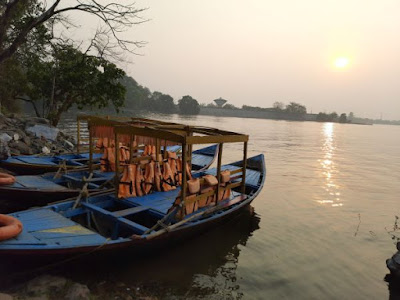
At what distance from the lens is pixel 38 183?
9.82 meters

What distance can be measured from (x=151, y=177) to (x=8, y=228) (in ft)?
13.9

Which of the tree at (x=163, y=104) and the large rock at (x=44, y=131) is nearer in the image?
the large rock at (x=44, y=131)

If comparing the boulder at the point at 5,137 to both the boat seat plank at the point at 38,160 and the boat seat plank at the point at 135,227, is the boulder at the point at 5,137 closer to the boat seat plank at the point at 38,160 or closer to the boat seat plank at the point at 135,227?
the boat seat plank at the point at 38,160

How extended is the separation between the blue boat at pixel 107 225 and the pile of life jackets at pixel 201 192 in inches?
6.6

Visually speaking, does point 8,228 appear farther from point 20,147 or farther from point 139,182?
point 20,147

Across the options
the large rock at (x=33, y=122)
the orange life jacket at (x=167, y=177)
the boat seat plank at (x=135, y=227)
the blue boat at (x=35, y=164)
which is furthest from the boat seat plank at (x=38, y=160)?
the boat seat plank at (x=135, y=227)

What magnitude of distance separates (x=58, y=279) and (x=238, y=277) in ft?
12.8

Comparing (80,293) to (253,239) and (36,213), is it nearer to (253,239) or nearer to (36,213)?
(36,213)

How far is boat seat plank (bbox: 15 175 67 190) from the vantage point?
31.1 ft

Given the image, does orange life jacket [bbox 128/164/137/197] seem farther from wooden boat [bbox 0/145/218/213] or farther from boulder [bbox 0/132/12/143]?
boulder [bbox 0/132/12/143]

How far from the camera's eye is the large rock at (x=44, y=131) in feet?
56.9

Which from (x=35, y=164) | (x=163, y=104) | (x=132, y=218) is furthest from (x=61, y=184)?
(x=163, y=104)

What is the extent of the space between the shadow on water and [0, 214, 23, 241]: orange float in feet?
1.68

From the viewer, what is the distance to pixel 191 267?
7359 mm
